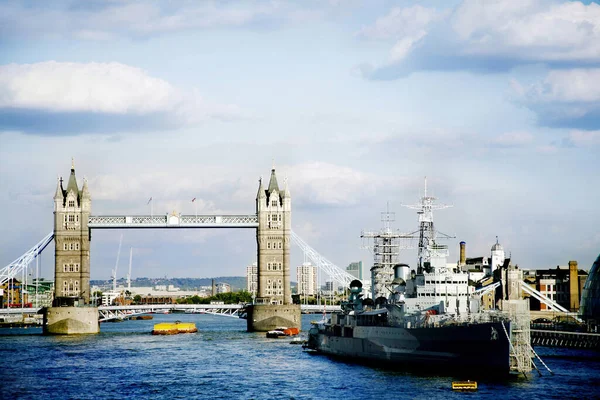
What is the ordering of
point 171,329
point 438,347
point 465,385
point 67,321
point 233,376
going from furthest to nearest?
1. point 171,329
2. point 67,321
3. point 233,376
4. point 438,347
5. point 465,385

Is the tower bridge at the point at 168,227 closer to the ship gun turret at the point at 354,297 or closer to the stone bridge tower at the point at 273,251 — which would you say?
the stone bridge tower at the point at 273,251

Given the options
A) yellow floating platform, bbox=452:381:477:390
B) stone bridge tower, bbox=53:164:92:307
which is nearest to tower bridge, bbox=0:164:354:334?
stone bridge tower, bbox=53:164:92:307

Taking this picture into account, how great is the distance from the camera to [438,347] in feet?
244

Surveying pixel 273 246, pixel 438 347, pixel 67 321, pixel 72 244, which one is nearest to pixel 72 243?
pixel 72 244

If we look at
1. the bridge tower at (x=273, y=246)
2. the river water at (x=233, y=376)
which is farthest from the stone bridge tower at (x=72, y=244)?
the river water at (x=233, y=376)

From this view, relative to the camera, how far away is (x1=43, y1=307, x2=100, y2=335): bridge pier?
13788 centimetres

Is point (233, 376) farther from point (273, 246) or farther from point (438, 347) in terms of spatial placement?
point (273, 246)

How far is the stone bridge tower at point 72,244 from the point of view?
147125mm

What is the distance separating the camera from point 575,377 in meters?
73.8

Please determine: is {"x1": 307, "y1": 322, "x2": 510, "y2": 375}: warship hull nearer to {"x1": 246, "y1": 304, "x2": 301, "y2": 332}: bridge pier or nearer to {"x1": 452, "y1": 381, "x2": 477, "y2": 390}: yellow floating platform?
{"x1": 452, "y1": 381, "x2": 477, "y2": 390}: yellow floating platform

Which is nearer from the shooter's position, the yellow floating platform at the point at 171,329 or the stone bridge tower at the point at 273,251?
the yellow floating platform at the point at 171,329

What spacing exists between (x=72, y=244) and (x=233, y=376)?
73158mm

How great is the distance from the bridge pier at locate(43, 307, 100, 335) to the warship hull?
2279 inches

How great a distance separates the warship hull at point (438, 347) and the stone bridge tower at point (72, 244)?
66.1 meters
